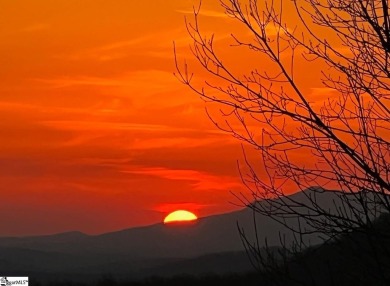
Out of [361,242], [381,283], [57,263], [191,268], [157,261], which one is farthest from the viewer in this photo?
[57,263]

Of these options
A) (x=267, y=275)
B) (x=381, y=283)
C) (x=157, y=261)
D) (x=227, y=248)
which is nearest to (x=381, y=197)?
(x=381, y=283)

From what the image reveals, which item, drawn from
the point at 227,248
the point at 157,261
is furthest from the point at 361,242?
the point at 227,248

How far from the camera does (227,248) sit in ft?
598

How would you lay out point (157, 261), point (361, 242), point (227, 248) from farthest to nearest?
point (227, 248) < point (157, 261) < point (361, 242)

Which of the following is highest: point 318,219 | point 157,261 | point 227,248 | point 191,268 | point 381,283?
point 227,248

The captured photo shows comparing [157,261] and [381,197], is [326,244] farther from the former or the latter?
[157,261]

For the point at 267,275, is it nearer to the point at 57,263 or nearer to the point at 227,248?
the point at 57,263

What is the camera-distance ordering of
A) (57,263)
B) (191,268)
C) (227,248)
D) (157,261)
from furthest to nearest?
(227,248) < (57,263) < (157,261) < (191,268)

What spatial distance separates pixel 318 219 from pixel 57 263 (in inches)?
4814

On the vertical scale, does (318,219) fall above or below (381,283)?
above

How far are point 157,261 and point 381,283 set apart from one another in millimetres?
110289

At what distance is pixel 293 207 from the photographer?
6.90m

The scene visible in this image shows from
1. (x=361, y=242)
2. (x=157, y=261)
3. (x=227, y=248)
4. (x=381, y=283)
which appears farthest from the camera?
(x=227, y=248)

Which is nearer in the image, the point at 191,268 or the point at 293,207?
the point at 293,207
